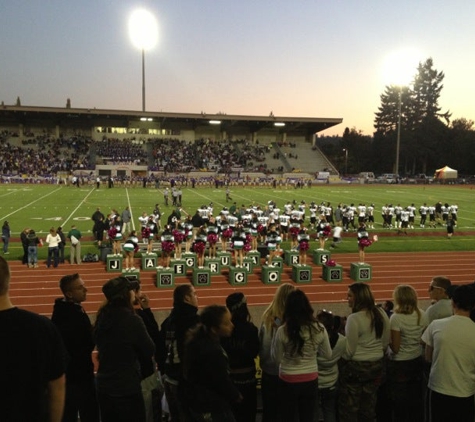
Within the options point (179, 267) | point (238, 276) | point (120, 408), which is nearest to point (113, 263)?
point (179, 267)

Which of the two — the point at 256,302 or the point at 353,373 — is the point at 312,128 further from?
the point at 353,373

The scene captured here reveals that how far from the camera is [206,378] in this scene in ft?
9.39

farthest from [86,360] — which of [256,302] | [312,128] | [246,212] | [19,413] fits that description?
[312,128]

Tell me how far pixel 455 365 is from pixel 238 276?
9.19 meters

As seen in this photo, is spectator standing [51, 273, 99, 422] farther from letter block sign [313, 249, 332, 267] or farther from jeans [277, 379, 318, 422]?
letter block sign [313, 249, 332, 267]

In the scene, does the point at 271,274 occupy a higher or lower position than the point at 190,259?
lower

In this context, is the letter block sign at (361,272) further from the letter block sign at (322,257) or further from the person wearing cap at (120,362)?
the person wearing cap at (120,362)

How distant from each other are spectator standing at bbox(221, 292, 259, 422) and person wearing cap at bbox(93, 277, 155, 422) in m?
0.71

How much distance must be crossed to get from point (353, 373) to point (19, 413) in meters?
2.64

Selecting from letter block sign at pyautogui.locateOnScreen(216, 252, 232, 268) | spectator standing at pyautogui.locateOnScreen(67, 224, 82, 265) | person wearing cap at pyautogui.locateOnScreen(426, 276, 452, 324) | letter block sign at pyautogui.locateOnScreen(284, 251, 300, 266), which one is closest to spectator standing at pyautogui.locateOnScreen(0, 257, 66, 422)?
person wearing cap at pyautogui.locateOnScreen(426, 276, 452, 324)

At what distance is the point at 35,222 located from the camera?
74.9 ft

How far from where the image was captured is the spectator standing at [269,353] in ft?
12.5

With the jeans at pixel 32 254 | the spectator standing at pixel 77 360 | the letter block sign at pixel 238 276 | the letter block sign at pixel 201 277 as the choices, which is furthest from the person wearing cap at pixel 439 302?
the jeans at pixel 32 254

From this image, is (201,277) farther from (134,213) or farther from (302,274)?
(134,213)
